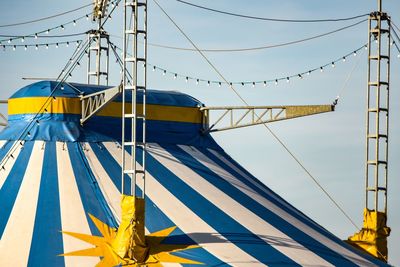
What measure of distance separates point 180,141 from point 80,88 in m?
2.07

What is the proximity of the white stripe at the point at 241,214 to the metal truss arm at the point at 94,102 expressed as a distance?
4.07 feet

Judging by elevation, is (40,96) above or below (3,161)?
above

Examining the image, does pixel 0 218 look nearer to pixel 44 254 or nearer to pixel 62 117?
pixel 44 254

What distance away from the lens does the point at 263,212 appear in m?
17.0

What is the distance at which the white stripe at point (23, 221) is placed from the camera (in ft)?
48.0

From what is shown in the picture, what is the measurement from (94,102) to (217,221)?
3.03 meters

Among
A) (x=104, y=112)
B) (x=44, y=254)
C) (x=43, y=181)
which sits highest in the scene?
(x=104, y=112)

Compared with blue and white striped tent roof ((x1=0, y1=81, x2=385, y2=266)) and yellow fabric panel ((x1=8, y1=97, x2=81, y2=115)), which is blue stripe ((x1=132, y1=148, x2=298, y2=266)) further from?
yellow fabric panel ((x1=8, y1=97, x2=81, y2=115))

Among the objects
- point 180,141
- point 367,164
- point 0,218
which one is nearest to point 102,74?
point 180,141

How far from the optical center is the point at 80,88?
1797 centimetres

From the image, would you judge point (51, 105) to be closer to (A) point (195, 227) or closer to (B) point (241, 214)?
(A) point (195, 227)

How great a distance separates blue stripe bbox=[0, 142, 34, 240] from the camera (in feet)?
50.9

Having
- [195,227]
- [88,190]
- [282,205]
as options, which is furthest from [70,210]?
[282,205]

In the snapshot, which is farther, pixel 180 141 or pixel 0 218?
pixel 180 141
